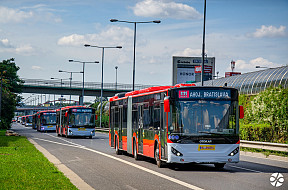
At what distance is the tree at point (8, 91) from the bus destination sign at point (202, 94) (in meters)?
61.5

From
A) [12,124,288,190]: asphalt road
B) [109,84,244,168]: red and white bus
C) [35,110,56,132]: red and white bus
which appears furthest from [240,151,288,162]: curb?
[35,110,56,132]: red and white bus

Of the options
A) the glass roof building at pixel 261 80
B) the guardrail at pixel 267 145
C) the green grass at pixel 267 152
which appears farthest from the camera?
the glass roof building at pixel 261 80

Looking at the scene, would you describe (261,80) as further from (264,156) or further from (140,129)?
(140,129)

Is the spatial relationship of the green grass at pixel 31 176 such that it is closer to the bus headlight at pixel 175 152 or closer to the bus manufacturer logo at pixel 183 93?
the bus headlight at pixel 175 152

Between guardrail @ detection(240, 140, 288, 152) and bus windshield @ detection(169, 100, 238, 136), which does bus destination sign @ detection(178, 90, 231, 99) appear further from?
guardrail @ detection(240, 140, 288, 152)

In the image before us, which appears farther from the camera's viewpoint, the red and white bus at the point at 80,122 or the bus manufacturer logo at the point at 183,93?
the red and white bus at the point at 80,122

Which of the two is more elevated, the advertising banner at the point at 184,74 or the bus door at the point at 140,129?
the advertising banner at the point at 184,74

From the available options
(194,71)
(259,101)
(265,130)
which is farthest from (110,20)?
(194,71)

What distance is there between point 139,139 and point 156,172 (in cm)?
528
